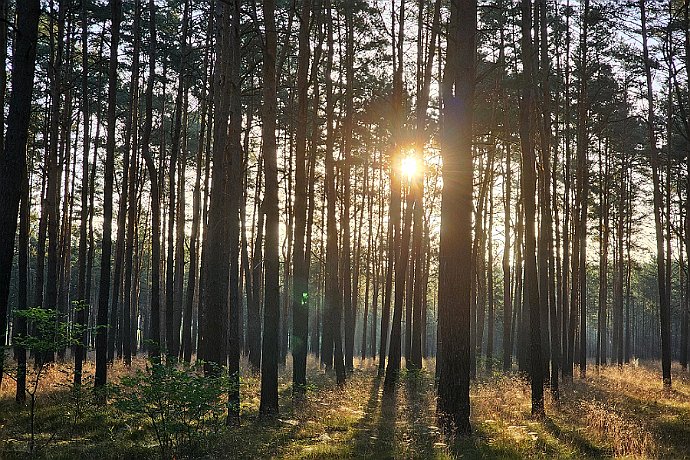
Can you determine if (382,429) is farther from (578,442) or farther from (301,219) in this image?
(301,219)

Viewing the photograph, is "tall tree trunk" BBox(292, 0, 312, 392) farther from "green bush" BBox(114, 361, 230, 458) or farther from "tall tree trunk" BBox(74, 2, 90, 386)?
"green bush" BBox(114, 361, 230, 458)

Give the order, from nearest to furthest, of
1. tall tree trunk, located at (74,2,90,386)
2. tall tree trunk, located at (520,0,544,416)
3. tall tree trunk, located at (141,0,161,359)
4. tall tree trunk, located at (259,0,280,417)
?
tall tree trunk, located at (259,0,280,417) → tall tree trunk, located at (74,2,90,386) → tall tree trunk, located at (520,0,544,416) → tall tree trunk, located at (141,0,161,359)

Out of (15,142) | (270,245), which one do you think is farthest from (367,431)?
(15,142)

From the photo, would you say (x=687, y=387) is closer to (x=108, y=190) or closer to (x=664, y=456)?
(x=664, y=456)

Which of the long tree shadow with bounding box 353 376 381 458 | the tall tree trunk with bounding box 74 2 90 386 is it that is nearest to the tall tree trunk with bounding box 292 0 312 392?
the long tree shadow with bounding box 353 376 381 458

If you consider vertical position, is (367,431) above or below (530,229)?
below

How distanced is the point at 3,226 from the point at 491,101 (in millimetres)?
18138

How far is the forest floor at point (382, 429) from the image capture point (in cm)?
849

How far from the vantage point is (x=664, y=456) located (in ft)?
28.6

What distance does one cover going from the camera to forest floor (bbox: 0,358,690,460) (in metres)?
8.49

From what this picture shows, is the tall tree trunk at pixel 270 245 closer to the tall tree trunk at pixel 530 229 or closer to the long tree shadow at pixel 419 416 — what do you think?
the long tree shadow at pixel 419 416

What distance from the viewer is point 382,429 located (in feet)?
34.2

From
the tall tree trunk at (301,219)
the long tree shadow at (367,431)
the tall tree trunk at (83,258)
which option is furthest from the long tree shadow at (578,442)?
the tall tree trunk at (83,258)

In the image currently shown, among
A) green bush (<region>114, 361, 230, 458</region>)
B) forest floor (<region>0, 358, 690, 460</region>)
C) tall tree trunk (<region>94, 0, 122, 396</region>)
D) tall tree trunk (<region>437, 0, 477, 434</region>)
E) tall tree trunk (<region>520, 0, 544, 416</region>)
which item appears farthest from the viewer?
tall tree trunk (<region>94, 0, 122, 396</region>)
